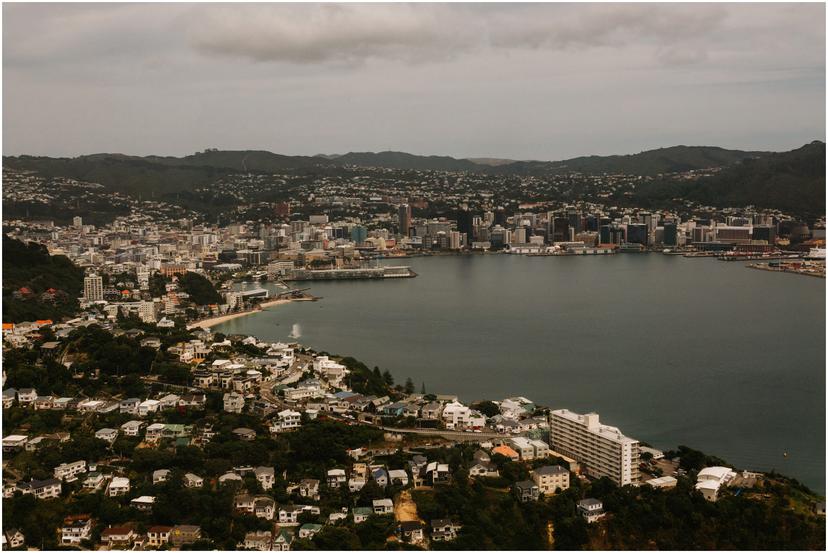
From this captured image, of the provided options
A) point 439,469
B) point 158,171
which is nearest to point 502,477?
point 439,469

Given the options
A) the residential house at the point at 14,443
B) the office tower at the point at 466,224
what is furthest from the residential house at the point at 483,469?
the office tower at the point at 466,224

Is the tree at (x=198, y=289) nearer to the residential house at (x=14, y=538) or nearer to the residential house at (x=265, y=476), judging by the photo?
the residential house at (x=265, y=476)

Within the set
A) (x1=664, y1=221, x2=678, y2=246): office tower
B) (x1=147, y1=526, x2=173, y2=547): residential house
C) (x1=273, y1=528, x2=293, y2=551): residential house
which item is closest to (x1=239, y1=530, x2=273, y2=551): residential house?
(x1=273, y1=528, x2=293, y2=551): residential house

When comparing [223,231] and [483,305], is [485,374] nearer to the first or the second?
[483,305]

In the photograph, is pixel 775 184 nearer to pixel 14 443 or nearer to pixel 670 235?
pixel 670 235

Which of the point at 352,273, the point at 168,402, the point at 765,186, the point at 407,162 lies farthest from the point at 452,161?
the point at 168,402

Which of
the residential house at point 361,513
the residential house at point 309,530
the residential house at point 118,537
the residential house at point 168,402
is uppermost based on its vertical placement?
the residential house at point 168,402
